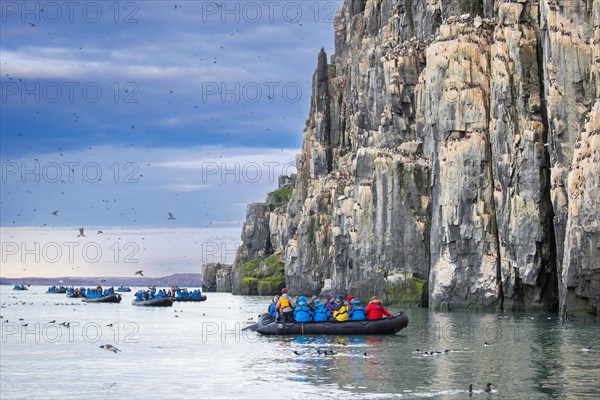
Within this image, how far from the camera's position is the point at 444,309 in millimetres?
94812

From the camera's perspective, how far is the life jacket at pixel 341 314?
65725 mm

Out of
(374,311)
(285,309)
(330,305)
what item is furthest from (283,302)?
(374,311)

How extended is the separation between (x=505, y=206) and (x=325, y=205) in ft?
241

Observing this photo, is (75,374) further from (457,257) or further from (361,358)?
(457,257)

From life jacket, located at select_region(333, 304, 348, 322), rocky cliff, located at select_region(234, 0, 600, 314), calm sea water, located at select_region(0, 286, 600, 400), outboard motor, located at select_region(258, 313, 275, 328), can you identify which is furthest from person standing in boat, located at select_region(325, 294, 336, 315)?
rocky cliff, located at select_region(234, 0, 600, 314)

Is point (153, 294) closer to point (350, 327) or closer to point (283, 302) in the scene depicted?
point (283, 302)

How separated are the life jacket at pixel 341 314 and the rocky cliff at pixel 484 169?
15.9 meters

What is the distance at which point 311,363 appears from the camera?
167 ft

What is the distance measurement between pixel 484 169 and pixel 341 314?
1263 inches

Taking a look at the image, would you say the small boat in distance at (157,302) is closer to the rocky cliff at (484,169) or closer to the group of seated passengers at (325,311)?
the rocky cliff at (484,169)

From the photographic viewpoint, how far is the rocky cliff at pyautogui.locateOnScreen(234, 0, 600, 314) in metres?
77.8

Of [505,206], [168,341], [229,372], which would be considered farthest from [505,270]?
[229,372]

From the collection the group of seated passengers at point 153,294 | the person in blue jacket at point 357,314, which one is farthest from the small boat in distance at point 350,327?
the group of seated passengers at point 153,294

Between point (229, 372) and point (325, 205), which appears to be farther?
point (325, 205)
